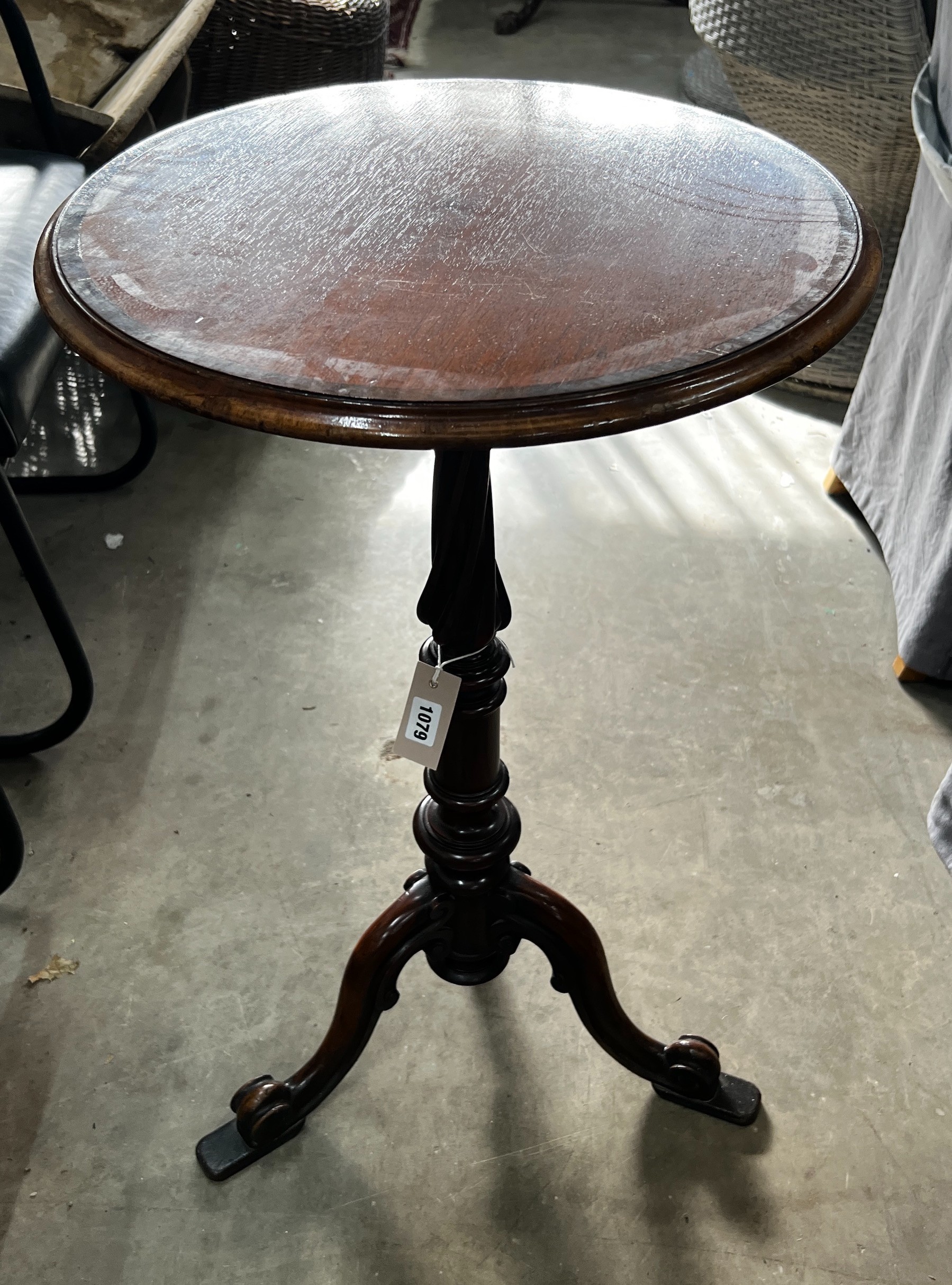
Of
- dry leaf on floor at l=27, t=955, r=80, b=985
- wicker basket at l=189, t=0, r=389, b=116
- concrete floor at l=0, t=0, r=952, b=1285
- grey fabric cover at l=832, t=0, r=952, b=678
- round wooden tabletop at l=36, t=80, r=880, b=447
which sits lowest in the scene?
dry leaf on floor at l=27, t=955, r=80, b=985

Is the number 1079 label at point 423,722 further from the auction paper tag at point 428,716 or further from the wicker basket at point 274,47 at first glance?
the wicker basket at point 274,47

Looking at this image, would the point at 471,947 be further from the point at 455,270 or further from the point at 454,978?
the point at 455,270

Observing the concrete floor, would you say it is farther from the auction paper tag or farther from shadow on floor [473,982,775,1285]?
the auction paper tag

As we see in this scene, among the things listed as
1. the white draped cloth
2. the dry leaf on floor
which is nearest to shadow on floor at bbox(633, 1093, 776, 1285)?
the white draped cloth

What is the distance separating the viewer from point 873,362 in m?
1.60

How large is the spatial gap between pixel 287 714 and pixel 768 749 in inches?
23.2

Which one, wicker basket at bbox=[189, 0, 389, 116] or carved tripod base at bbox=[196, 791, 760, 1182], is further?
wicker basket at bbox=[189, 0, 389, 116]

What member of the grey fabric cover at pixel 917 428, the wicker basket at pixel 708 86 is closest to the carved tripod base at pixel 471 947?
the grey fabric cover at pixel 917 428

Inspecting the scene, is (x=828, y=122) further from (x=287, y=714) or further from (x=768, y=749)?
(x=287, y=714)

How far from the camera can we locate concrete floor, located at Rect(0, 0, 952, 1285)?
91 cm

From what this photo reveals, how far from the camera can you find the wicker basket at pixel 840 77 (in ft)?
4.94

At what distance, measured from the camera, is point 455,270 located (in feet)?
2.08

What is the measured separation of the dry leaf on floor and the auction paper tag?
0.54 m

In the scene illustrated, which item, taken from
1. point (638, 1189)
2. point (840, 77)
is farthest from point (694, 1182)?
point (840, 77)
